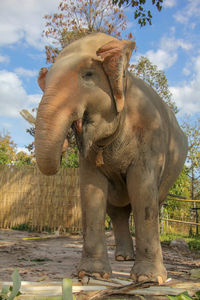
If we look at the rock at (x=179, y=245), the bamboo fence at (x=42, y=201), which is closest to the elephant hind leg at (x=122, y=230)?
the rock at (x=179, y=245)

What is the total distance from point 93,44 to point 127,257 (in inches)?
95.4

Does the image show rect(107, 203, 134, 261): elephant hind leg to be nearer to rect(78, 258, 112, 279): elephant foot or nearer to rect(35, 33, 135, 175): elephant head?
rect(78, 258, 112, 279): elephant foot

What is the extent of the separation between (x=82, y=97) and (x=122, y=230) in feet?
6.94

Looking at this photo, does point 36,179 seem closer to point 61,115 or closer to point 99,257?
point 99,257

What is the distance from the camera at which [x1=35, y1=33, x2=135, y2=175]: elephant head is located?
1.98 metres

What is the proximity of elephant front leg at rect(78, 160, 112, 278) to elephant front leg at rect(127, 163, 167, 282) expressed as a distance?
0.26 meters

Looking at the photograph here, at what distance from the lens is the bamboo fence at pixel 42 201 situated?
9.52 metres

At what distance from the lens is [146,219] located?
8.60 feet

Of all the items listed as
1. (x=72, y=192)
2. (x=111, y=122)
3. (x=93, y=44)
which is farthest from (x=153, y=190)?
(x=72, y=192)

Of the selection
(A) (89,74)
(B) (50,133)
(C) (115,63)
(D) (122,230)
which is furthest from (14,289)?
(D) (122,230)

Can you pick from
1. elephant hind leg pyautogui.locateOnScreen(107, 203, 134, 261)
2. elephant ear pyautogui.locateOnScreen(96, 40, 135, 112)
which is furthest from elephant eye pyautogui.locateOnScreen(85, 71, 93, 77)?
elephant hind leg pyautogui.locateOnScreen(107, 203, 134, 261)

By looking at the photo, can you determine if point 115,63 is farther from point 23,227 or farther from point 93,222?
point 23,227

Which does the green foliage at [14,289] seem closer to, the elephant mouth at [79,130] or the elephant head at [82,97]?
the elephant head at [82,97]

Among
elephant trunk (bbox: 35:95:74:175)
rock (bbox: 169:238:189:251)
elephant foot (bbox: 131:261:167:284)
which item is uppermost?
elephant trunk (bbox: 35:95:74:175)
